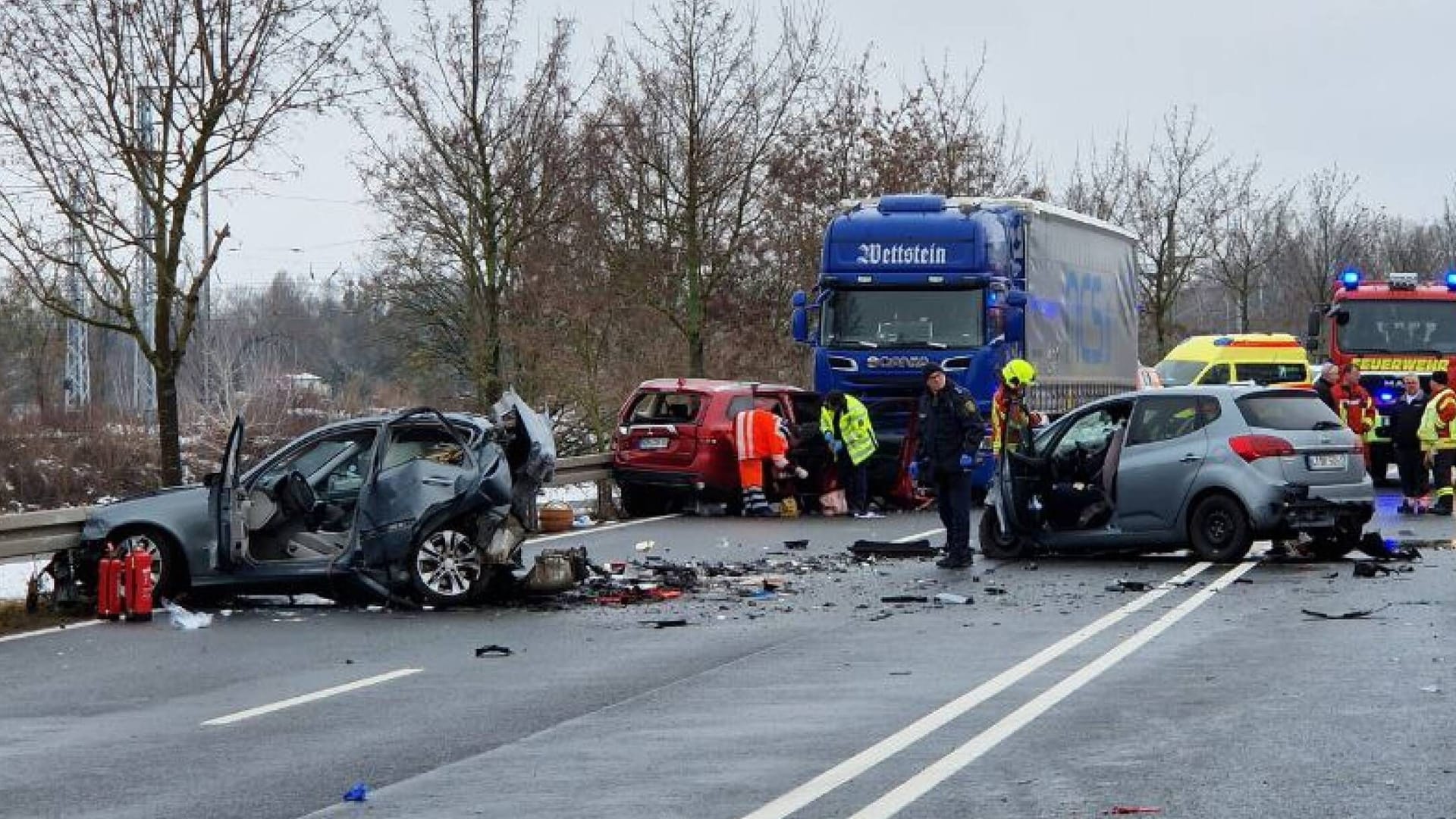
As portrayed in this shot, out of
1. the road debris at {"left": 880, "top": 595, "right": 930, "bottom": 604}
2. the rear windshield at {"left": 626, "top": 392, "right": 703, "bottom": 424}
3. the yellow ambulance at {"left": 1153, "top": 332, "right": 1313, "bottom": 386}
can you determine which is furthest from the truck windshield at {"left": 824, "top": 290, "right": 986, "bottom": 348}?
the road debris at {"left": 880, "top": 595, "right": 930, "bottom": 604}

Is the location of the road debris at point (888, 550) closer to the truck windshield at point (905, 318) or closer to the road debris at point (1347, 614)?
the road debris at point (1347, 614)

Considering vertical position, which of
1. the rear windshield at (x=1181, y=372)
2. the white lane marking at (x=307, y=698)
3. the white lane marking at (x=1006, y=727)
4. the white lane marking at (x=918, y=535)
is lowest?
the white lane marking at (x=1006, y=727)

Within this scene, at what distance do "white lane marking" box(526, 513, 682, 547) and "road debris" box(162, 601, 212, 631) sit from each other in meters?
7.66

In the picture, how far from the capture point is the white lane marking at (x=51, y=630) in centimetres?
1507

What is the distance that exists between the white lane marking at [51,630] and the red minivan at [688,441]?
11.7 metres

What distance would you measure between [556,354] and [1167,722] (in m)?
26.9

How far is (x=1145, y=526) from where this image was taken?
18.9 metres

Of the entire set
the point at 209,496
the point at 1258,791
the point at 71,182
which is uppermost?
the point at 71,182

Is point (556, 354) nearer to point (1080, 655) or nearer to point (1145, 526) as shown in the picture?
point (1145, 526)

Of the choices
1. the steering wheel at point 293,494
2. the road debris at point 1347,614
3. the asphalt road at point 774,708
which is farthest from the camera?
the steering wheel at point 293,494

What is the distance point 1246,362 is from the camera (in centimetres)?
3762

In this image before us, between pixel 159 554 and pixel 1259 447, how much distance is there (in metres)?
9.23

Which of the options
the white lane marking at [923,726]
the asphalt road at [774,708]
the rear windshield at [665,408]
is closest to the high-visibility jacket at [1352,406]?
the rear windshield at [665,408]

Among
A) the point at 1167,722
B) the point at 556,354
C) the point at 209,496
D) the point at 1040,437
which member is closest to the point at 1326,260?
the point at 556,354
